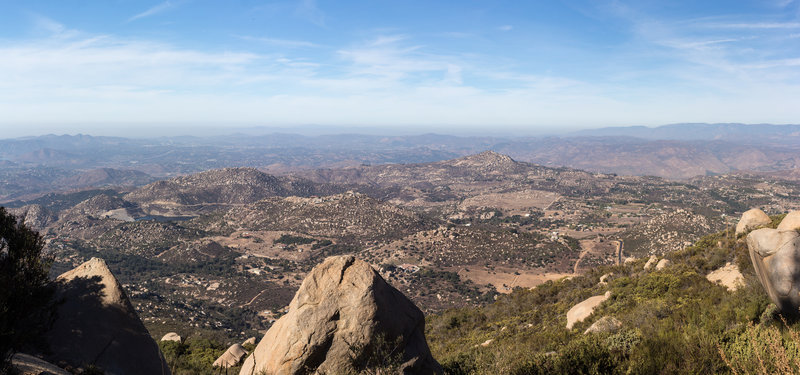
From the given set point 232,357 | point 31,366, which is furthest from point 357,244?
point 31,366

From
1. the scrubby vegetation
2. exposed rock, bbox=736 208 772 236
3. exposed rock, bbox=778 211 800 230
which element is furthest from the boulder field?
exposed rock, bbox=736 208 772 236

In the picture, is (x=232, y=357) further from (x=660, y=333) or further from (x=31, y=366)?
(x=660, y=333)

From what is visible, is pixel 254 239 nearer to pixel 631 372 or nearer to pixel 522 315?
pixel 522 315

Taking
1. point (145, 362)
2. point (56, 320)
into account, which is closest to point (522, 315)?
point (145, 362)

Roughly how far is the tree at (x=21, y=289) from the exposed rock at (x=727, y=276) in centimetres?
2740

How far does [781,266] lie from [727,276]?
1224 centimetres

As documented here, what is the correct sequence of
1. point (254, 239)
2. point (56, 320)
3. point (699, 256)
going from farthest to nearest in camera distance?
1. point (254, 239)
2. point (699, 256)
3. point (56, 320)

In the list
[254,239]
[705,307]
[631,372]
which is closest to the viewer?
[631,372]

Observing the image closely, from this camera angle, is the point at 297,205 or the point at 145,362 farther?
the point at 297,205

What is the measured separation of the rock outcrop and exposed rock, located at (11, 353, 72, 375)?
64.0 ft

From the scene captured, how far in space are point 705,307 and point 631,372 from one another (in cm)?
643

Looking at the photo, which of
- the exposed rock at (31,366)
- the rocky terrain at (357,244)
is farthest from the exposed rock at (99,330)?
the rocky terrain at (357,244)

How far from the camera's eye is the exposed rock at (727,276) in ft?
59.6

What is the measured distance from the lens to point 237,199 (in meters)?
196
